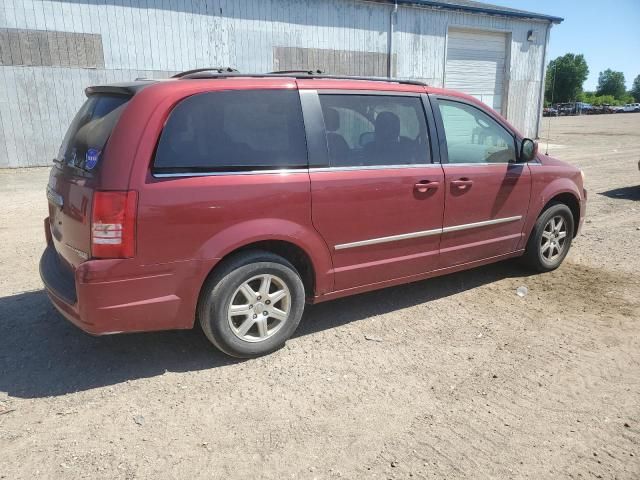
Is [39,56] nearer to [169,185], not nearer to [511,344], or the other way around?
[169,185]

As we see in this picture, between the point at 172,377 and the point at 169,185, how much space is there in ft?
4.13

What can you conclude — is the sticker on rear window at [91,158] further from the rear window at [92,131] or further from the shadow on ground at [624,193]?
the shadow on ground at [624,193]

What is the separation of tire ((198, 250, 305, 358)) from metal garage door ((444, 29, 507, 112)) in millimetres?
16467

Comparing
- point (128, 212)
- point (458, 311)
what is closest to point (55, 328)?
point (128, 212)

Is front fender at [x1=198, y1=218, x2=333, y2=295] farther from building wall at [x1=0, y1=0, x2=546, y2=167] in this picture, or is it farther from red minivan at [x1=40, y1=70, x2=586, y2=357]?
building wall at [x1=0, y1=0, x2=546, y2=167]

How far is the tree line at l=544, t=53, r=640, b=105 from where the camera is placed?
83.5 m

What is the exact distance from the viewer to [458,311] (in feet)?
14.6

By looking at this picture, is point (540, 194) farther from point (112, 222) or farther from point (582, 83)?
point (582, 83)

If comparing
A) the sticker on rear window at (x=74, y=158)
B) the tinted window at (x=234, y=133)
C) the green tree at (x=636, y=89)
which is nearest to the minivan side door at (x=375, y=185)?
the tinted window at (x=234, y=133)

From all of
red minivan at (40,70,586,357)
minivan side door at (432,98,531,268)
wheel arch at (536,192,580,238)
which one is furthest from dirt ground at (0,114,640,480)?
wheel arch at (536,192,580,238)

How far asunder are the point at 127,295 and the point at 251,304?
82 cm

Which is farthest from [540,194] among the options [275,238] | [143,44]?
[143,44]

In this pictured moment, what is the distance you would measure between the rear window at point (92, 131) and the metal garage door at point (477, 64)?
16491 mm

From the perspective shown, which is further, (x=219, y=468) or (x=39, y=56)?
(x=39, y=56)
